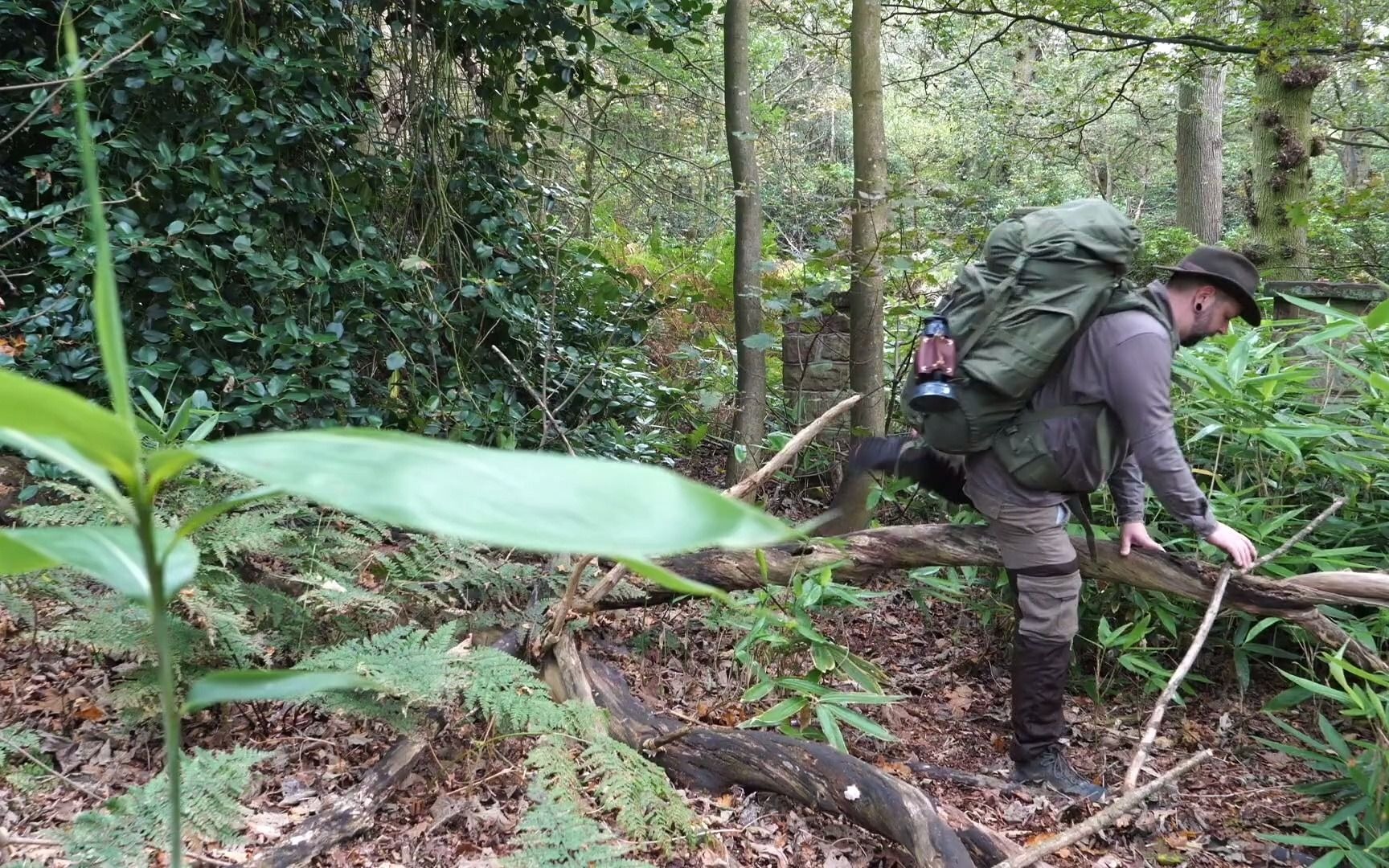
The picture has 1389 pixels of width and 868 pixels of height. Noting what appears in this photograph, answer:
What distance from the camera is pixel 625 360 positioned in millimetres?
5770

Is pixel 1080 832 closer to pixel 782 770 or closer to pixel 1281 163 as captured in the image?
pixel 782 770

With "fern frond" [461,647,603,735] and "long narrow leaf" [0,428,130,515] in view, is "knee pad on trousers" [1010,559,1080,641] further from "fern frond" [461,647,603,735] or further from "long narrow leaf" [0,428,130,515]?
"long narrow leaf" [0,428,130,515]

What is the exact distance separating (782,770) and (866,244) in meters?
3.06

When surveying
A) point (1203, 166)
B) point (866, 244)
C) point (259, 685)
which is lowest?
point (259, 685)

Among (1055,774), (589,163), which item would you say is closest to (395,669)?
(1055,774)

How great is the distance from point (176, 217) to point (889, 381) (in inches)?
153

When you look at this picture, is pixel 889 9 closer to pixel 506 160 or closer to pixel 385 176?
pixel 506 160

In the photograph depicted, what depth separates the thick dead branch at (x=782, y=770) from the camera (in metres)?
2.47

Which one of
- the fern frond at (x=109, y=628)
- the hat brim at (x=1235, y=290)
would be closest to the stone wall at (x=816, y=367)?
the hat brim at (x=1235, y=290)

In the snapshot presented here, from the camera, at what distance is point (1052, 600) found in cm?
333

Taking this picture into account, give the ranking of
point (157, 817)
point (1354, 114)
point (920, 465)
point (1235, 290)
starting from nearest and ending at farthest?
point (157, 817) < point (1235, 290) < point (920, 465) < point (1354, 114)

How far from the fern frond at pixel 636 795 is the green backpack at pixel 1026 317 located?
1.65 metres

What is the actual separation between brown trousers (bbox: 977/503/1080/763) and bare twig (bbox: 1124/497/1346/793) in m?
0.34

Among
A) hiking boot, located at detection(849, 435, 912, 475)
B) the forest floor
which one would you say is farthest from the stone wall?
the forest floor
